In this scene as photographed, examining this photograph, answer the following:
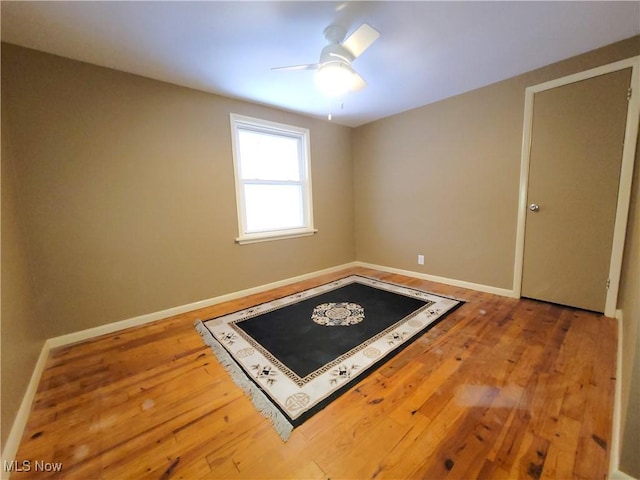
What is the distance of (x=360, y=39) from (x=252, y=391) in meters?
2.28

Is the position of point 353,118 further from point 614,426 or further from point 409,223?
point 614,426

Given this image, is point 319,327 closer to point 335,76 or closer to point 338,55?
point 335,76

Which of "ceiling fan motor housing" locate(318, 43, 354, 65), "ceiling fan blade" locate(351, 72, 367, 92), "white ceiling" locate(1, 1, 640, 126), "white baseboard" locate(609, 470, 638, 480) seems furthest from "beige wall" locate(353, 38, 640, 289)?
"white baseboard" locate(609, 470, 638, 480)

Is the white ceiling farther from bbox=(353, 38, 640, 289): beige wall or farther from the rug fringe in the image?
the rug fringe

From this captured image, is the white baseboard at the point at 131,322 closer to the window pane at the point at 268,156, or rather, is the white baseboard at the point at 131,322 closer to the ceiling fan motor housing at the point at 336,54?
the window pane at the point at 268,156

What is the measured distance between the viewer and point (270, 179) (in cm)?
319

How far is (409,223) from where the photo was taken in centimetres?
354

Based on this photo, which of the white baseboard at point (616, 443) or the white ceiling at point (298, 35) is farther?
the white ceiling at point (298, 35)

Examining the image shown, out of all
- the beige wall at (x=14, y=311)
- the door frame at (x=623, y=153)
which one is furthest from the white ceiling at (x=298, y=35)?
the beige wall at (x=14, y=311)

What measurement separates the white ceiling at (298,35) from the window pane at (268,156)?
645 mm

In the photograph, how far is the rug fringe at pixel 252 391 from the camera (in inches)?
48.3

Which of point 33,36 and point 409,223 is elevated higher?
point 33,36

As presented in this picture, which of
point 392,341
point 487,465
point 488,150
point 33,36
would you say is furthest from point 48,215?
point 488,150

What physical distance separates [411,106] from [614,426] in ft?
10.8
